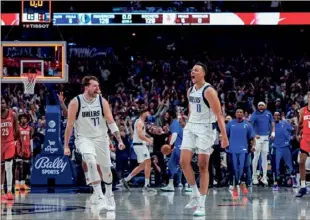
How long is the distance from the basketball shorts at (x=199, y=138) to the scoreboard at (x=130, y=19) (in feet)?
54.2

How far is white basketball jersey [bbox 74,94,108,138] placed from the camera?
41.1 ft

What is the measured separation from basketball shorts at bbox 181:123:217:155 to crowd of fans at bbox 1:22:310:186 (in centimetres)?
921

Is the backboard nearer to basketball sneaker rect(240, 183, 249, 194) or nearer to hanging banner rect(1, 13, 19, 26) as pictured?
basketball sneaker rect(240, 183, 249, 194)

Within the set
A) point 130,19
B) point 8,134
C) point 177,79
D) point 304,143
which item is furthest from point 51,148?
point 177,79

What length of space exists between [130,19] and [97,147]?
17.1 metres

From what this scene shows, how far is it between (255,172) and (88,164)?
Result: 8770 millimetres

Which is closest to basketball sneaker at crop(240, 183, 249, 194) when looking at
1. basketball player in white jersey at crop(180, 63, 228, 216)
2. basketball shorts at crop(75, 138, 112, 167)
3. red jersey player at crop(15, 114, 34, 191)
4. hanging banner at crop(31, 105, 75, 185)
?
hanging banner at crop(31, 105, 75, 185)

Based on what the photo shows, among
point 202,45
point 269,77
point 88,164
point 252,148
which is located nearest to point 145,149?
point 252,148

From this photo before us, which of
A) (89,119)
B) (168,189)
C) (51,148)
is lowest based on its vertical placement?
(168,189)

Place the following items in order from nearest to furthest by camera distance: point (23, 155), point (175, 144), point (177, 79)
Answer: point (23, 155) → point (175, 144) → point (177, 79)

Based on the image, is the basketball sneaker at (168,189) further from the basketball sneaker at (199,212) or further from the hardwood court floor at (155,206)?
the basketball sneaker at (199,212)

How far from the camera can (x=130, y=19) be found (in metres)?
29.2

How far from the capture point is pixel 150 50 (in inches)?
1452

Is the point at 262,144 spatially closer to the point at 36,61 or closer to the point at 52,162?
the point at 52,162
